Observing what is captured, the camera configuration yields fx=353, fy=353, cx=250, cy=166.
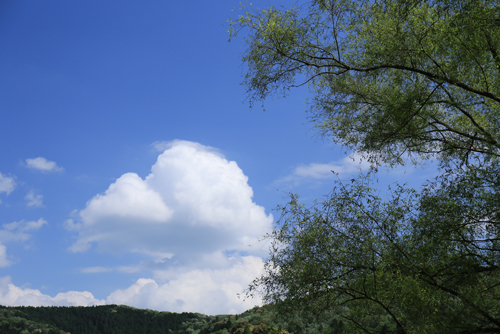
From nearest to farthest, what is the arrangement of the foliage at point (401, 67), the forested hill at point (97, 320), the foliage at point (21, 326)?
1. the foliage at point (401, 67)
2. the foliage at point (21, 326)
3. the forested hill at point (97, 320)

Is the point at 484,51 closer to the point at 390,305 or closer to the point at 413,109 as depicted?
the point at 413,109

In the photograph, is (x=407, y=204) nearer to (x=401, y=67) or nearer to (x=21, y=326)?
(x=401, y=67)

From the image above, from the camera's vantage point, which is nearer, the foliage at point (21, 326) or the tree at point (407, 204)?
the tree at point (407, 204)

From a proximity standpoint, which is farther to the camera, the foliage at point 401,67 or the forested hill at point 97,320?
the forested hill at point 97,320

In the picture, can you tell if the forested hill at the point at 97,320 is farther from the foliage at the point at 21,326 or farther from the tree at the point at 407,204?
the tree at the point at 407,204

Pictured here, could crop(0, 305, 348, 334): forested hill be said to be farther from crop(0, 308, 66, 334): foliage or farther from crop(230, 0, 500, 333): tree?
crop(230, 0, 500, 333): tree

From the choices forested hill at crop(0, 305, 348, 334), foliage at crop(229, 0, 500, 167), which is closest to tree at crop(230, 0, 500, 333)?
foliage at crop(229, 0, 500, 167)

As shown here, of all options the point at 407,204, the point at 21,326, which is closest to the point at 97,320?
the point at 21,326

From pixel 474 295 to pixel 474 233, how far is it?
5.21ft

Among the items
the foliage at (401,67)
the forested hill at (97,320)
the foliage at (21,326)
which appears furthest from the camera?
the forested hill at (97,320)

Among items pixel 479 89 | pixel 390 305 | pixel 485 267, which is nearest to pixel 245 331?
pixel 390 305

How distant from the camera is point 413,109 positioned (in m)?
8.80

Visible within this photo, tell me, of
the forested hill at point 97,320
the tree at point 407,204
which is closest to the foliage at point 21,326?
the forested hill at point 97,320

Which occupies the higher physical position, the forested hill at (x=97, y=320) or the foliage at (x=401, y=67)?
the foliage at (x=401, y=67)
